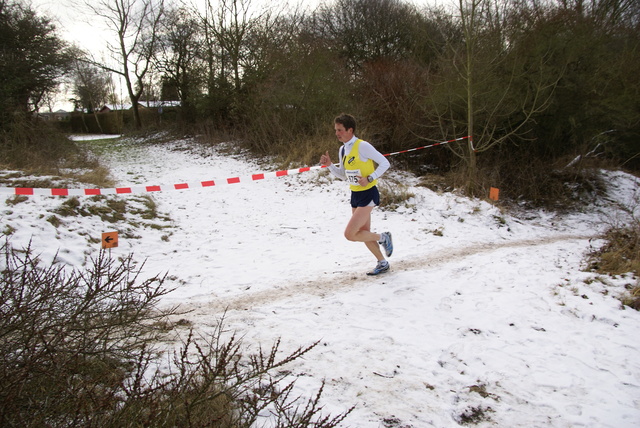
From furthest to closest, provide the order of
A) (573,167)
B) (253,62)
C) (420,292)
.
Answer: (253,62) → (573,167) → (420,292)

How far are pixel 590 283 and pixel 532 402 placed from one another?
2.68m

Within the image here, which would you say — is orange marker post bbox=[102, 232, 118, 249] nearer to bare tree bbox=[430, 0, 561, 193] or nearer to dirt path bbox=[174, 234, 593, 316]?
dirt path bbox=[174, 234, 593, 316]

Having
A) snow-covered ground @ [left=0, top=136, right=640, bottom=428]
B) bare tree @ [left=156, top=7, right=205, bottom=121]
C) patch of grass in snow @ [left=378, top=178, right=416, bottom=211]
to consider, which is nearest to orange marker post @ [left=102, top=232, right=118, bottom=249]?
snow-covered ground @ [left=0, top=136, right=640, bottom=428]

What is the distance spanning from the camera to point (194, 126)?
24.8m

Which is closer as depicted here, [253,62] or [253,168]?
[253,168]

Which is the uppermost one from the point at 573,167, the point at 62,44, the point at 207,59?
the point at 207,59

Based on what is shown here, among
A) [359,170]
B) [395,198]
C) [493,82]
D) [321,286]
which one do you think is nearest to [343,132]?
[359,170]

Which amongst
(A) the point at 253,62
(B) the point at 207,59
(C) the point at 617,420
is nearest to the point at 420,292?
(C) the point at 617,420

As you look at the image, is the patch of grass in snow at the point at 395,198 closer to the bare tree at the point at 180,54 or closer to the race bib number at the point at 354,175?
the race bib number at the point at 354,175

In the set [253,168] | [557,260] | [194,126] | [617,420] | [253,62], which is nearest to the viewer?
[617,420]

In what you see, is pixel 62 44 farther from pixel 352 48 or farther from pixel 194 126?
pixel 352 48

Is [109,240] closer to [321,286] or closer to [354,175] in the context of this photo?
[321,286]

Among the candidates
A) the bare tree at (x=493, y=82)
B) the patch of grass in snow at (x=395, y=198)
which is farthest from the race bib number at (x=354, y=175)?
the bare tree at (x=493, y=82)

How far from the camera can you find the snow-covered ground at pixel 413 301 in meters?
2.84
